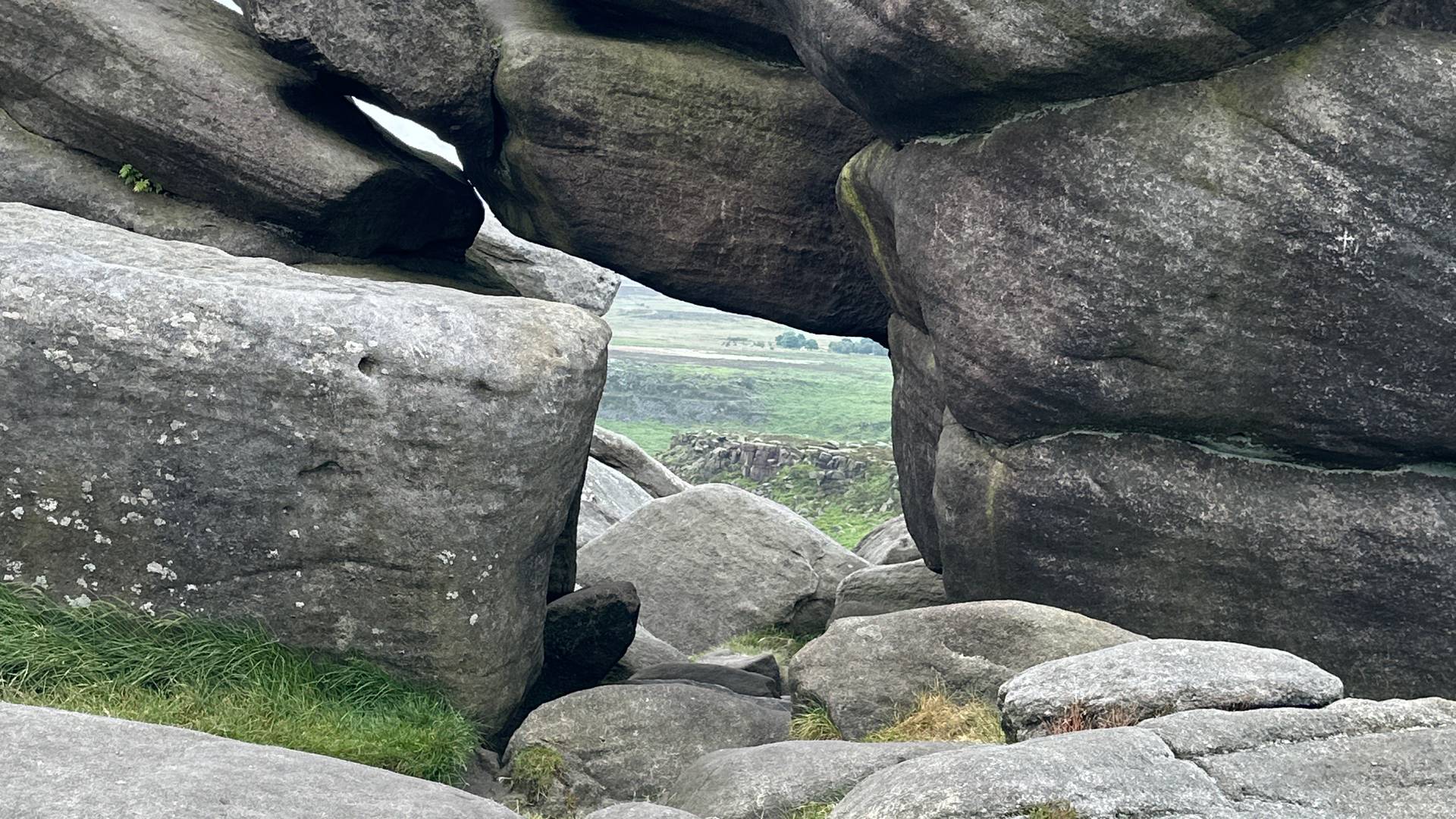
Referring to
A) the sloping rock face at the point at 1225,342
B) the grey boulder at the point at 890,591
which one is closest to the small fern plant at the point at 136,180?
the sloping rock face at the point at 1225,342

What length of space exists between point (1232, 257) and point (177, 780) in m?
10.6

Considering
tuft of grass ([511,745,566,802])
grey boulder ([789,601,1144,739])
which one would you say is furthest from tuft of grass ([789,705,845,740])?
tuft of grass ([511,745,566,802])

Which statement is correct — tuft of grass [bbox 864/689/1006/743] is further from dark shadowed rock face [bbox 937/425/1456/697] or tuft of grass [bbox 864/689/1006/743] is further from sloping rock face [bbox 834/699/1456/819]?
sloping rock face [bbox 834/699/1456/819]

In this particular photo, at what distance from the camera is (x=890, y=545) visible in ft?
95.9

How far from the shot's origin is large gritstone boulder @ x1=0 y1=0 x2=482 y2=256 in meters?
16.0

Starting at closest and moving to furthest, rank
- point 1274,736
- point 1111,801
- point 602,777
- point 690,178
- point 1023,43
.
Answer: point 1111,801, point 1274,736, point 602,777, point 1023,43, point 690,178

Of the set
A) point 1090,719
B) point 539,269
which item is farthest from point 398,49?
point 1090,719

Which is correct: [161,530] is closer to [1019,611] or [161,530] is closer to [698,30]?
[1019,611]

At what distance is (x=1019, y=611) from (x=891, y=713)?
1603mm

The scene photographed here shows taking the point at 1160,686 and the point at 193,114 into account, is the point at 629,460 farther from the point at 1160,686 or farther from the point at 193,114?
the point at 1160,686

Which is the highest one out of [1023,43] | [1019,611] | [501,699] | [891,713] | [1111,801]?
[1023,43]

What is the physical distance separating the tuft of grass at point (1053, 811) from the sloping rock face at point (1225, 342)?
290 inches

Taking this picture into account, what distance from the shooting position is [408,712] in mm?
12695

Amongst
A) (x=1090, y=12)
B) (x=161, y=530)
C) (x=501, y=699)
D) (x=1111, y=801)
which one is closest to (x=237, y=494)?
(x=161, y=530)
